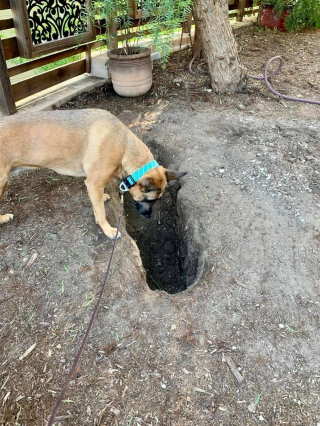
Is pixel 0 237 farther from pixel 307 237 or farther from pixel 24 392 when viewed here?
pixel 307 237

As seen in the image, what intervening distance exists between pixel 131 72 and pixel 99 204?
12.1 ft

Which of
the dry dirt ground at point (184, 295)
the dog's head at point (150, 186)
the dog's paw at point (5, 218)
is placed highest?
the dog's head at point (150, 186)

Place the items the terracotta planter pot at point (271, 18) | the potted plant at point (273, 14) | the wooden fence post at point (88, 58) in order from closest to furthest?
the wooden fence post at point (88, 58), the potted plant at point (273, 14), the terracotta planter pot at point (271, 18)

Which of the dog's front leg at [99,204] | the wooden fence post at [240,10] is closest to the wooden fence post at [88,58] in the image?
the dog's front leg at [99,204]

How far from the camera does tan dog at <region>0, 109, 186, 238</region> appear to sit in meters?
3.31

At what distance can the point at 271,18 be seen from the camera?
1086cm

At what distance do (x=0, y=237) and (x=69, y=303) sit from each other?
1.25 meters

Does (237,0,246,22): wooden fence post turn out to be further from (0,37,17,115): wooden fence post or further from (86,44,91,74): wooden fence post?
(0,37,17,115): wooden fence post

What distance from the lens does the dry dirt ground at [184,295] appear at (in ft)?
7.98

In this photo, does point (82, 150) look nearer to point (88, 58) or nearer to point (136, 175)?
point (136, 175)

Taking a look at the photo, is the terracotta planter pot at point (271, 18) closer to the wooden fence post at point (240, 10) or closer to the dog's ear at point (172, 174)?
the wooden fence post at point (240, 10)

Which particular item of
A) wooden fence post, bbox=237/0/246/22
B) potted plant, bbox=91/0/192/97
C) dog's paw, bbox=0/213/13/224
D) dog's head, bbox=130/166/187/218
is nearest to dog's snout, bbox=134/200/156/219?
dog's head, bbox=130/166/187/218

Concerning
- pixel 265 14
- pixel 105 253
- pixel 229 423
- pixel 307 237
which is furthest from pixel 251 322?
pixel 265 14

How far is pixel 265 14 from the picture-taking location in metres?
10.9
